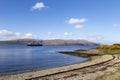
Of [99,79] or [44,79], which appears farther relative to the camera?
[44,79]

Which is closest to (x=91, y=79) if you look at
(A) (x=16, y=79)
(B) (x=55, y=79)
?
(B) (x=55, y=79)

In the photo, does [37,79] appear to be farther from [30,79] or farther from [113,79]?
[113,79]

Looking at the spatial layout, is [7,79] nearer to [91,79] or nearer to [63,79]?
[63,79]

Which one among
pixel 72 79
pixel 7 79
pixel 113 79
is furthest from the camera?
pixel 7 79

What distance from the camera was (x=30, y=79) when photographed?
22156 millimetres

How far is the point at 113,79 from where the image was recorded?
2020cm

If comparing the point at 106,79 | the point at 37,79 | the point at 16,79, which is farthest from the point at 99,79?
the point at 16,79

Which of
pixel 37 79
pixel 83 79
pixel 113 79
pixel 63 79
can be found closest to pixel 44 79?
pixel 37 79

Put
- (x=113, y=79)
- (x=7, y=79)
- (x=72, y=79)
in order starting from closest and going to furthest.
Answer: (x=113, y=79)
(x=72, y=79)
(x=7, y=79)

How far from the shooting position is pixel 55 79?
2223 centimetres

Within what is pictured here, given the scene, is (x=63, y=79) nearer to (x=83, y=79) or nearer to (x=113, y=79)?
(x=83, y=79)

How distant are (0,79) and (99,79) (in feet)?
38.0

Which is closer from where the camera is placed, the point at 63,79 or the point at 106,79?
the point at 106,79

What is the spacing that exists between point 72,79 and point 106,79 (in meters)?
3.67
